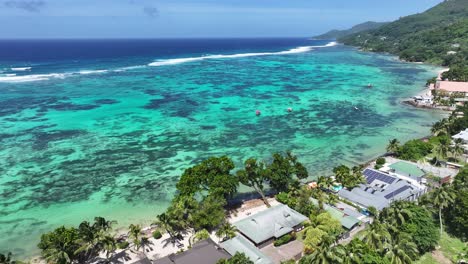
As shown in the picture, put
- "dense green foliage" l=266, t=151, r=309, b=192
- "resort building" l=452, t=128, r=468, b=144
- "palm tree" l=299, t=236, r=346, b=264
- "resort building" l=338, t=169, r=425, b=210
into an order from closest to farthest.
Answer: "palm tree" l=299, t=236, r=346, b=264
"resort building" l=338, t=169, r=425, b=210
"dense green foliage" l=266, t=151, r=309, b=192
"resort building" l=452, t=128, r=468, b=144

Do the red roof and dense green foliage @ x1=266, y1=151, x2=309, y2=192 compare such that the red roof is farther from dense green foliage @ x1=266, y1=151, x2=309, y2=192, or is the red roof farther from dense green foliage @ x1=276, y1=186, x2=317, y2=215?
dense green foliage @ x1=276, y1=186, x2=317, y2=215

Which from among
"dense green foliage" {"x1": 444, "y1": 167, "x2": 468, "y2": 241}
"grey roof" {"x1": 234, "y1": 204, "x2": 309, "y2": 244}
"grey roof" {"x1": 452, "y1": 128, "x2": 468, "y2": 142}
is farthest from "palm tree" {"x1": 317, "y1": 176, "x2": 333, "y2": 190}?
"grey roof" {"x1": 452, "y1": 128, "x2": 468, "y2": 142}

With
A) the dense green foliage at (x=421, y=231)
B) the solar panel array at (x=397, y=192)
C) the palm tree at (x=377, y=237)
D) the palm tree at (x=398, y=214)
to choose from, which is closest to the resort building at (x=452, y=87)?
the solar panel array at (x=397, y=192)

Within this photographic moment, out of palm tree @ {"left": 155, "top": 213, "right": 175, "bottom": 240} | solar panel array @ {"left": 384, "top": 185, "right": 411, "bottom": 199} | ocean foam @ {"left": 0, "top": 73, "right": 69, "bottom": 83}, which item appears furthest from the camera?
ocean foam @ {"left": 0, "top": 73, "right": 69, "bottom": 83}

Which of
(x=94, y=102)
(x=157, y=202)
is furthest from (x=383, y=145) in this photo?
(x=94, y=102)

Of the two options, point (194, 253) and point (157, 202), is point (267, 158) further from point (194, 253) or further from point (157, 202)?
point (194, 253)

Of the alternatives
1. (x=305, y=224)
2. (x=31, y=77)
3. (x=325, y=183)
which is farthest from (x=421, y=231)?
(x=31, y=77)
